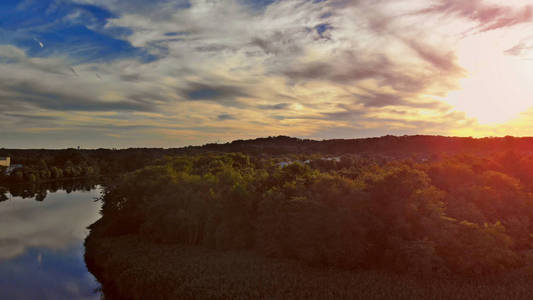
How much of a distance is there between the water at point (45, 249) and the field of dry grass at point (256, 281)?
3.18m

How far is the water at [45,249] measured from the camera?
33.1 m

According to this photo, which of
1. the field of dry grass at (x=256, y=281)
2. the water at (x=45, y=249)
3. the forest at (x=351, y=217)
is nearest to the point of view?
the field of dry grass at (x=256, y=281)

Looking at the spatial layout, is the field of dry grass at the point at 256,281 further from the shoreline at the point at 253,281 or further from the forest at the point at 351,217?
the forest at the point at 351,217

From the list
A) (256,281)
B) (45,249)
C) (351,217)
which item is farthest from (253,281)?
(45,249)

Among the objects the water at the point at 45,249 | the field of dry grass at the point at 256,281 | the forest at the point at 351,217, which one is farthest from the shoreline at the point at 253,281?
the water at the point at 45,249

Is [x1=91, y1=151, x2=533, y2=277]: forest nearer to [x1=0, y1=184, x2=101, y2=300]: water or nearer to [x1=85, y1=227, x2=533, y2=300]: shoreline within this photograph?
[x1=85, y1=227, x2=533, y2=300]: shoreline

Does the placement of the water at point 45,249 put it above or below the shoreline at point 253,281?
below

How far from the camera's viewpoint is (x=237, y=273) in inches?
1184

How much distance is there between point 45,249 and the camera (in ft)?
152

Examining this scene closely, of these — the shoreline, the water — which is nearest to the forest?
the shoreline

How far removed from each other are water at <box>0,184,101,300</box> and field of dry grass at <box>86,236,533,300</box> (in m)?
3.18

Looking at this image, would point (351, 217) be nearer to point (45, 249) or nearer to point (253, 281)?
point (253, 281)

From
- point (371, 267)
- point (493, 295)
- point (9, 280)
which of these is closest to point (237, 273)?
point (371, 267)

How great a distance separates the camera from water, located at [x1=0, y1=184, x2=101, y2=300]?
33125mm
